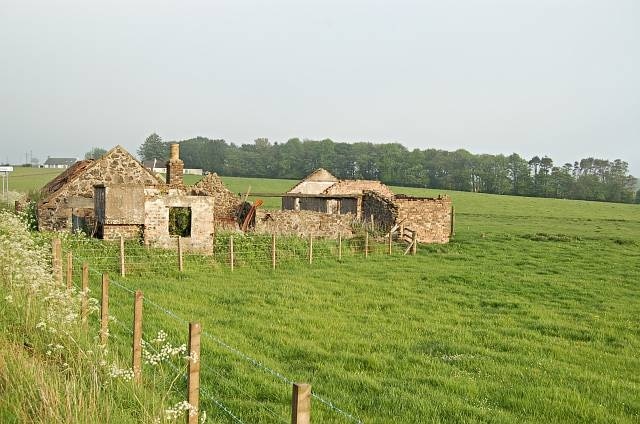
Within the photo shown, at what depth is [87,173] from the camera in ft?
78.5

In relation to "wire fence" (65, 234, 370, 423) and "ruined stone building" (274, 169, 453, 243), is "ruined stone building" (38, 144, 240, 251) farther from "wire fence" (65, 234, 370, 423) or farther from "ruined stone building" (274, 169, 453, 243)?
"ruined stone building" (274, 169, 453, 243)

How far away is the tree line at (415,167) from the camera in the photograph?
95.9 meters

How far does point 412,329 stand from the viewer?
12047 mm

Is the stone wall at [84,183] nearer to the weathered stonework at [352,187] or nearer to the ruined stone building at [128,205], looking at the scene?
the ruined stone building at [128,205]

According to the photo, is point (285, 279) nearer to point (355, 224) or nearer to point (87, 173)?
point (87, 173)

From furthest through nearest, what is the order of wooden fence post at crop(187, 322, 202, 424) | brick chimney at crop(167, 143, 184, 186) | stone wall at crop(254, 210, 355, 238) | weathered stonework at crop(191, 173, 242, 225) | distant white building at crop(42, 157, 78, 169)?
distant white building at crop(42, 157, 78, 169) < weathered stonework at crop(191, 173, 242, 225) < stone wall at crop(254, 210, 355, 238) < brick chimney at crop(167, 143, 184, 186) < wooden fence post at crop(187, 322, 202, 424)

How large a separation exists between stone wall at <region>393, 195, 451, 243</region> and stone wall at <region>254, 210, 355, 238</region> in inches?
120

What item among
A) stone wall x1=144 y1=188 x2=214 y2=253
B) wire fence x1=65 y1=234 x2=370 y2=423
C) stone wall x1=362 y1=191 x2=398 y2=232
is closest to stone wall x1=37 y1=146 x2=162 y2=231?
stone wall x1=144 y1=188 x2=214 y2=253

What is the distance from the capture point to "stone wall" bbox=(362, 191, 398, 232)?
99.4ft

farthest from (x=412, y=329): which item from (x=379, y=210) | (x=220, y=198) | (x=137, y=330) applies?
(x=220, y=198)

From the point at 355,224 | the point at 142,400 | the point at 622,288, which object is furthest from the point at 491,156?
the point at 142,400

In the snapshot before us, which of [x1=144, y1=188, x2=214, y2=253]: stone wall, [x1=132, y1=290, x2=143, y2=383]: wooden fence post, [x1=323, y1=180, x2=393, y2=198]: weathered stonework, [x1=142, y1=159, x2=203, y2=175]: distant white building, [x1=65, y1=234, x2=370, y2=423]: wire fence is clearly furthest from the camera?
[x1=142, y1=159, x2=203, y2=175]: distant white building

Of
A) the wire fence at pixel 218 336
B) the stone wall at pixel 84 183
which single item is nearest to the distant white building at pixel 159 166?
the stone wall at pixel 84 183

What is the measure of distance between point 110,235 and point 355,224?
45.8ft
